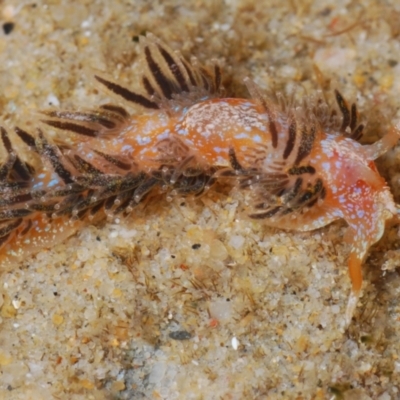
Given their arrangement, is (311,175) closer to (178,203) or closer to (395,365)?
(178,203)

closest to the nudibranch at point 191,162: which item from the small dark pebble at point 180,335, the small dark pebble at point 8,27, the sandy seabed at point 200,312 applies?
the sandy seabed at point 200,312

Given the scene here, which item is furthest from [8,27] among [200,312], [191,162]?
[200,312]

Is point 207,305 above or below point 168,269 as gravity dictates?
below

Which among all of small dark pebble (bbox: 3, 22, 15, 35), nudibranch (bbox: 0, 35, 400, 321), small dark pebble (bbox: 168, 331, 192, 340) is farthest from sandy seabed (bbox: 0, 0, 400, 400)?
small dark pebble (bbox: 3, 22, 15, 35)

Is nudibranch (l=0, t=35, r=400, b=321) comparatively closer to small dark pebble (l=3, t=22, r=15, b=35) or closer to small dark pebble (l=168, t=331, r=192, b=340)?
small dark pebble (l=168, t=331, r=192, b=340)

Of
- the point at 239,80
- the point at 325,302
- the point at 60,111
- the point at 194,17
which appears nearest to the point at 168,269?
the point at 325,302

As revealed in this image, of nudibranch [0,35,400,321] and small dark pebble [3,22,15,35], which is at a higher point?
small dark pebble [3,22,15,35]

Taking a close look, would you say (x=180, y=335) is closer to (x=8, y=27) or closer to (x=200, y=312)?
(x=200, y=312)
